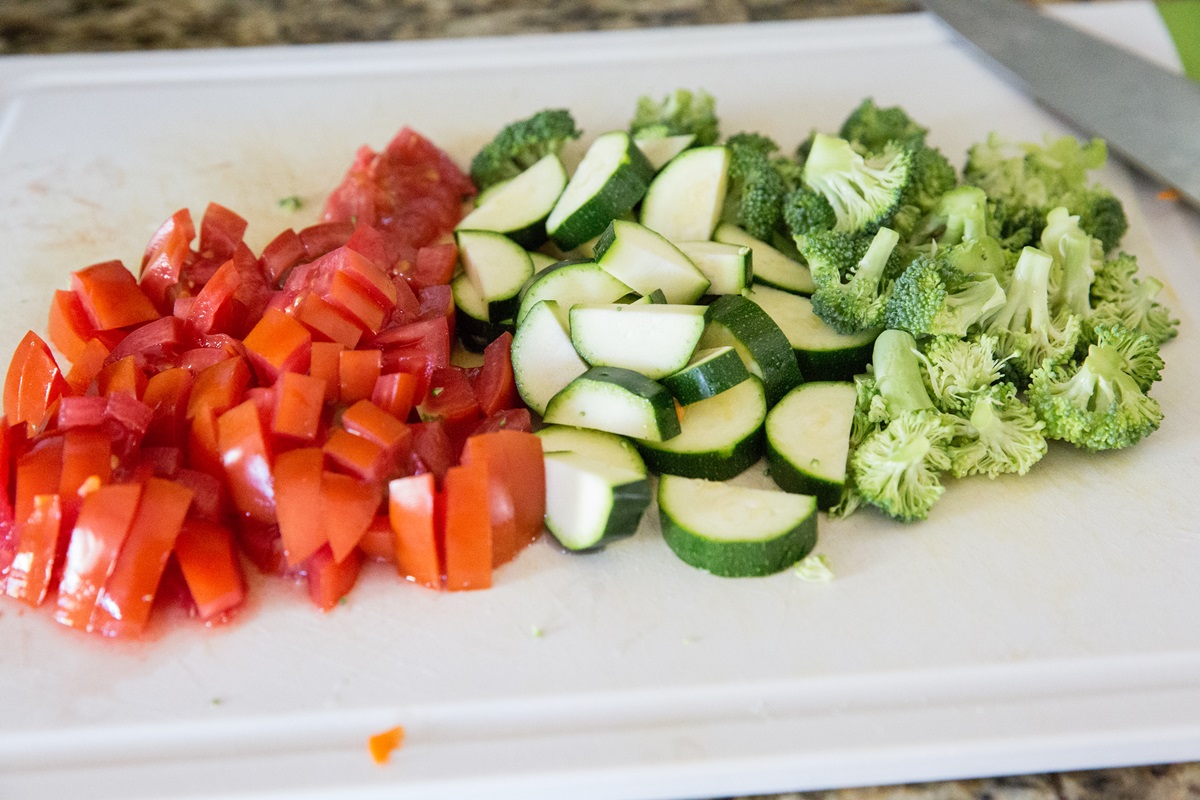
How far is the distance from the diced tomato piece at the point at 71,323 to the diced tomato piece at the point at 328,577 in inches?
39.0

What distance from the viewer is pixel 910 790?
197 centimetres

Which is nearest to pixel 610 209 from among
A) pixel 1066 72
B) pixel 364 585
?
pixel 364 585

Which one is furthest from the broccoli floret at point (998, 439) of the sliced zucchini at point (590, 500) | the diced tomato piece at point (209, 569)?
the diced tomato piece at point (209, 569)

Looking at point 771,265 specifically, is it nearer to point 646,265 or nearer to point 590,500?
point 646,265

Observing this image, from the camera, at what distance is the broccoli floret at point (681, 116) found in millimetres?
3252

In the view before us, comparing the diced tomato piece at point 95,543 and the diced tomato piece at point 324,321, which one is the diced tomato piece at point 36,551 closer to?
the diced tomato piece at point 95,543

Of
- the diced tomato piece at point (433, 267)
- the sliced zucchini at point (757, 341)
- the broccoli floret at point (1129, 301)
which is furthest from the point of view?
the diced tomato piece at point (433, 267)

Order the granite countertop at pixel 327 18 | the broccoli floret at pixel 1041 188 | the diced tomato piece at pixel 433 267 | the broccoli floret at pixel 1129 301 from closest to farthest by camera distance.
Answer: the broccoli floret at pixel 1129 301 < the diced tomato piece at pixel 433 267 < the broccoli floret at pixel 1041 188 < the granite countertop at pixel 327 18

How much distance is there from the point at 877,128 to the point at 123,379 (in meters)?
2.35

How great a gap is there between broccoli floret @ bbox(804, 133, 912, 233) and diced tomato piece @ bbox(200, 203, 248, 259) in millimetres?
1690

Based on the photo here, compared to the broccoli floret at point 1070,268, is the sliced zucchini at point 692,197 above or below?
above

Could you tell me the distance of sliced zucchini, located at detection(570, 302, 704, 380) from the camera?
7.97 ft

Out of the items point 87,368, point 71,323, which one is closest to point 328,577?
point 87,368

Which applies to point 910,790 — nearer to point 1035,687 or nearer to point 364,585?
point 1035,687
